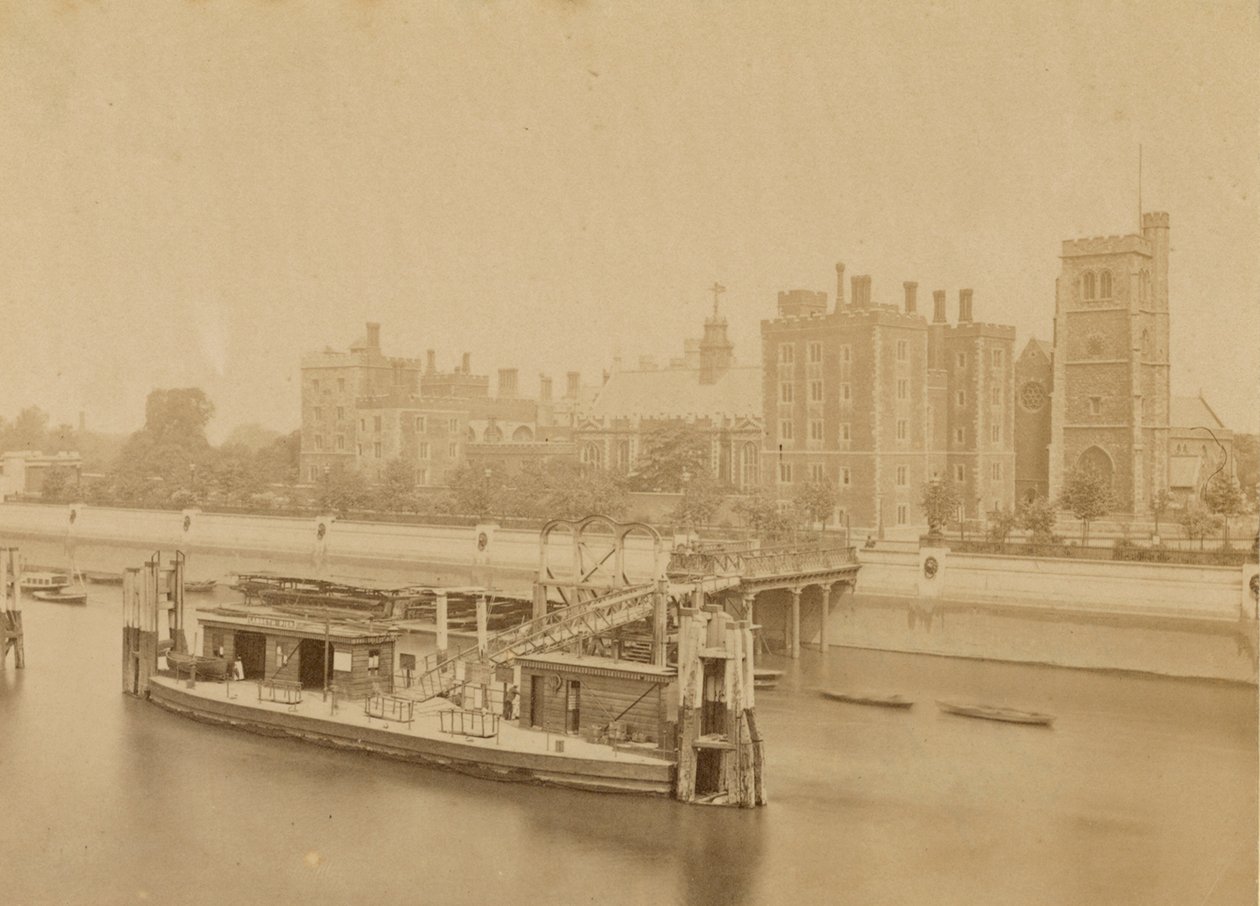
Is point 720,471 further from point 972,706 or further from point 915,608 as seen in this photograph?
point 972,706

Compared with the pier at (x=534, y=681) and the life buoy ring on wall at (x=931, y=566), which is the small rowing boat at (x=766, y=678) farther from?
the life buoy ring on wall at (x=931, y=566)

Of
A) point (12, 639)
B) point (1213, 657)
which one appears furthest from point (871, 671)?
point (12, 639)

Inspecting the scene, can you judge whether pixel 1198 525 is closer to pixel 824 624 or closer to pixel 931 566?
pixel 931 566

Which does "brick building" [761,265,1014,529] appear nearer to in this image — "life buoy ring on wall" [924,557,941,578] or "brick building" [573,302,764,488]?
"brick building" [573,302,764,488]

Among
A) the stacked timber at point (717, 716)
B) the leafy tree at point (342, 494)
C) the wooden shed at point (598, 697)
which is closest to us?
the stacked timber at point (717, 716)

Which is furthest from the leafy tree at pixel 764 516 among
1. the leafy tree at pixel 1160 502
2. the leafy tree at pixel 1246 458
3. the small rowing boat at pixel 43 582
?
the small rowing boat at pixel 43 582

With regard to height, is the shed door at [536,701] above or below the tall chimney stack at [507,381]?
below
